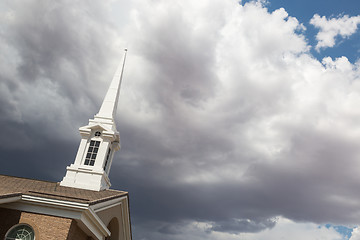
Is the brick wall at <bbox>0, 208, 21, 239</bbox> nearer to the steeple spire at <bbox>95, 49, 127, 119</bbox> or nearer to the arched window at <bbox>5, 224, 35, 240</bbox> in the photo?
the arched window at <bbox>5, 224, 35, 240</bbox>

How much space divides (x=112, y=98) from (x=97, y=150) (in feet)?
15.5

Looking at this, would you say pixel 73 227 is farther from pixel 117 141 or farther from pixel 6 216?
pixel 117 141

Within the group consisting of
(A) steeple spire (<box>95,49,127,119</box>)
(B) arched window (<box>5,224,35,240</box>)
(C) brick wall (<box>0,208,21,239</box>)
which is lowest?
(B) arched window (<box>5,224,35,240</box>)

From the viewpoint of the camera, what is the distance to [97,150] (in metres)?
22.7

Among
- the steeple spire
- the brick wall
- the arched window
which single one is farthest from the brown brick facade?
the steeple spire

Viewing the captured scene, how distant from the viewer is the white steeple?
21.4 metres

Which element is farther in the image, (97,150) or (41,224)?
(97,150)

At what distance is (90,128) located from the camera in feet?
75.3

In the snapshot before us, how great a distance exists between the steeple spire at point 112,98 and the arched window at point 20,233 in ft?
39.7

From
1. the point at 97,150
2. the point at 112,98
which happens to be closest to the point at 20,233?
the point at 97,150

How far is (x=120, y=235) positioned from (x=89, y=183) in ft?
13.6

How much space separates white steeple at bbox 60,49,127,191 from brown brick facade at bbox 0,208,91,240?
8.20 meters

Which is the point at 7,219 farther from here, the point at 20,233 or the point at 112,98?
the point at 112,98

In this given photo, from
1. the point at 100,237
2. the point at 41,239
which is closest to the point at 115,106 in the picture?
the point at 100,237
